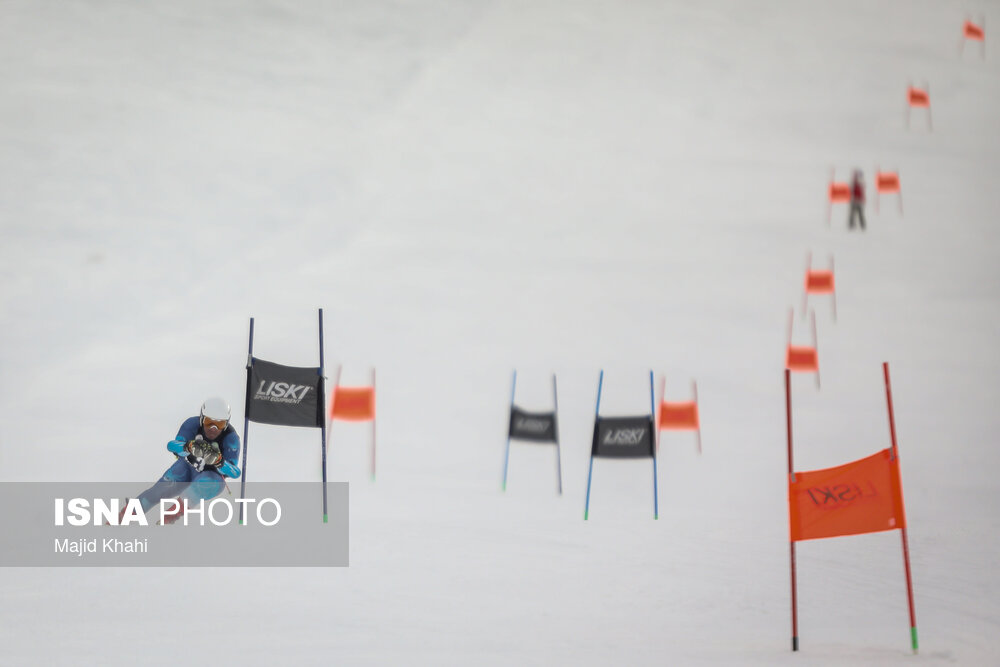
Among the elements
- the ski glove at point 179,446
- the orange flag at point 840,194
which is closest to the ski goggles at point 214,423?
the ski glove at point 179,446

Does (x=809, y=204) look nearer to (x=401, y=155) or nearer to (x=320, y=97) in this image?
(x=401, y=155)

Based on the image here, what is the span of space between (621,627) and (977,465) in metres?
6.01

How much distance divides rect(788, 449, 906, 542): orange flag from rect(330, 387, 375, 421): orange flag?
4.10m

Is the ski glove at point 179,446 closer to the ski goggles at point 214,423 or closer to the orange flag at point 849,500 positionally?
the ski goggles at point 214,423

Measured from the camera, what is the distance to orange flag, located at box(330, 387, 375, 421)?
335 inches

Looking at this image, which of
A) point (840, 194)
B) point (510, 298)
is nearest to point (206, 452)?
point (510, 298)

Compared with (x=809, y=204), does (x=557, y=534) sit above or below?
below

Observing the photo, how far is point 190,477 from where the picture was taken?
6.02 meters

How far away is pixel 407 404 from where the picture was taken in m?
11.6

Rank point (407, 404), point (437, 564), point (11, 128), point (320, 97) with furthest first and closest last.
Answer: point (320, 97) < point (11, 128) < point (407, 404) < point (437, 564)

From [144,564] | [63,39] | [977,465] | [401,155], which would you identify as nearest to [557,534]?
[144,564]

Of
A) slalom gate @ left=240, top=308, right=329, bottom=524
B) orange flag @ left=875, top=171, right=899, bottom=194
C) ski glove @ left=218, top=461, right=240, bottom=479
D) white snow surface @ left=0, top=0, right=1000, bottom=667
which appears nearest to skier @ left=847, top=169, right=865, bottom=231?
white snow surface @ left=0, top=0, right=1000, bottom=667

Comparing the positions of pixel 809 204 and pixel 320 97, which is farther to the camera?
pixel 320 97

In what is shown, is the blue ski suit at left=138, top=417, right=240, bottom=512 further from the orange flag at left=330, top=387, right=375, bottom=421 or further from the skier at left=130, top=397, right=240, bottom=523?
the orange flag at left=330, top=387, right=375, bottom=421
